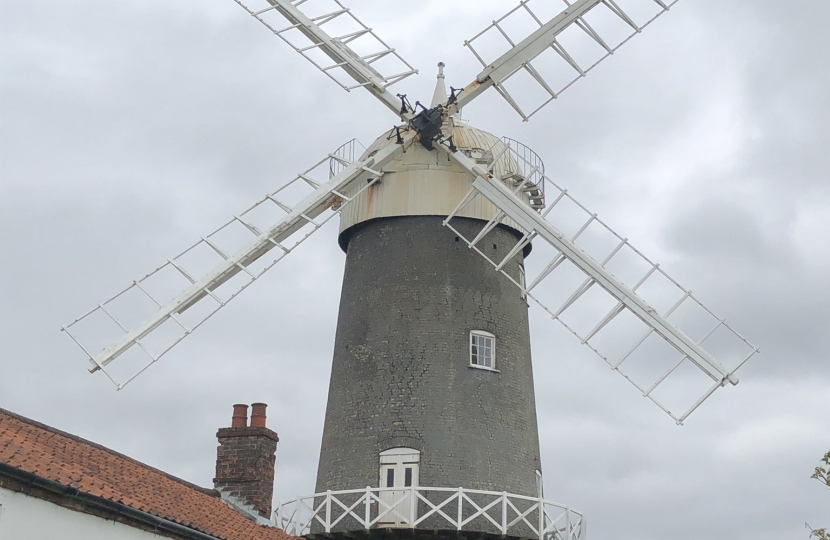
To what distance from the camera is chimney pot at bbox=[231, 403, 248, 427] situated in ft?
70.9

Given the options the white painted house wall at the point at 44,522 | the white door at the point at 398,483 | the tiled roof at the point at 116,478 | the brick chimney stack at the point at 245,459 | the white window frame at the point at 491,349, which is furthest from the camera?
the brick chimney stack at the point at 245,459

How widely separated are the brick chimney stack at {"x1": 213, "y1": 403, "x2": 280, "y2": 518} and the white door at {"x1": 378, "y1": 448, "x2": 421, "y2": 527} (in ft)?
8.04

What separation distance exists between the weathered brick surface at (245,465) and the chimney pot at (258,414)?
155mm

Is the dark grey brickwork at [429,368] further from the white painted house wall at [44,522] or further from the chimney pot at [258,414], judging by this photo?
the white painted house wall at [44,522]

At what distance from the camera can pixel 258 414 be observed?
71.0 feet

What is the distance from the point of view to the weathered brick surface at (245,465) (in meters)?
21.5

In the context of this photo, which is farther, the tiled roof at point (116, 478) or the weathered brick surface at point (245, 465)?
the weathered brick surface at point (245, 465)

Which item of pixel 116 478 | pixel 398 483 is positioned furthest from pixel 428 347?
pixel 116 478

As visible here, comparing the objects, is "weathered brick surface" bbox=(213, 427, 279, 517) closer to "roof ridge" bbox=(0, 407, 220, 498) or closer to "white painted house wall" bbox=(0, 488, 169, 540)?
"roof ridge" bbox=(0, 407, 220, 498)

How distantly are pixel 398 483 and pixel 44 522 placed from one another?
26.4ft

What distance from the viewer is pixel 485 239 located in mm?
22062


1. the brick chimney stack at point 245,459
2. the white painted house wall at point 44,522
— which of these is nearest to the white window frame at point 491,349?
the brick chimney stack at point 245,459

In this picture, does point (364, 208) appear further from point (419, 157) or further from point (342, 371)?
point (342, 371)

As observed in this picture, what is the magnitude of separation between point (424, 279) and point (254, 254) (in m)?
3.13
